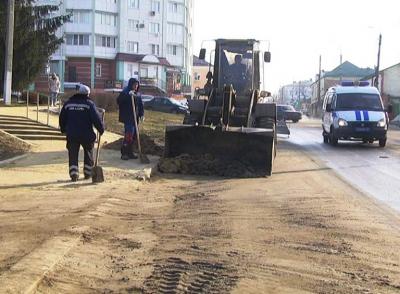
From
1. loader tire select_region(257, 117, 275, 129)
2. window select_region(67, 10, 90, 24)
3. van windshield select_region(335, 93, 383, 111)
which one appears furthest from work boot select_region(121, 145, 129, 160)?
window select_region(67, 10, 90, 24)

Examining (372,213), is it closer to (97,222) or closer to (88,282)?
(97,222)

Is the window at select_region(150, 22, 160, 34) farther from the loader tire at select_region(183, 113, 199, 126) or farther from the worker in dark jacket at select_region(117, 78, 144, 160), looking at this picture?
the worker in dark jacket at select_region(117, 78, 144, 160)

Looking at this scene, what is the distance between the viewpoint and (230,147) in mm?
14039

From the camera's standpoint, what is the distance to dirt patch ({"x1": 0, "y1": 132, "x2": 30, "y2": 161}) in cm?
1430

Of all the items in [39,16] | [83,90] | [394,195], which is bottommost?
[394,195]

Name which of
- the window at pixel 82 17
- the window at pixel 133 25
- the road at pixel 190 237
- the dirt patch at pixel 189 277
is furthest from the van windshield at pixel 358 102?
the window at pixel 133 25

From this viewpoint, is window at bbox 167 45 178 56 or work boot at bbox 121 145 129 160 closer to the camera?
work boot at bbox 121 145 129 160

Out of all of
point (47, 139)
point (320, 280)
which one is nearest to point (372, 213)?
point (320, 280)

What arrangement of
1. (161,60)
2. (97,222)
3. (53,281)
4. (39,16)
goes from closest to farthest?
1. (53,281)
2. (97,222)
3. (39,16)
4. (161,60)

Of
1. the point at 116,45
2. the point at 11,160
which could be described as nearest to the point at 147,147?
the point at 11,160

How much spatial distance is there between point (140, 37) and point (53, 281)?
78180 millimetres

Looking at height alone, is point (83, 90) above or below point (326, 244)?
above

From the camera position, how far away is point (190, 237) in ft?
23.3

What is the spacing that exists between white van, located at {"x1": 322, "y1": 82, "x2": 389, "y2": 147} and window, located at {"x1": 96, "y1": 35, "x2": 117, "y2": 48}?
190 feet
